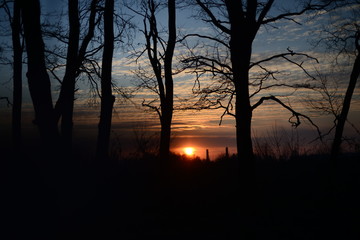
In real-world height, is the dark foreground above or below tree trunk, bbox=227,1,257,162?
below

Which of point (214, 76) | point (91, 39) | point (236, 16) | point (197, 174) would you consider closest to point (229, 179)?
point (197, 174)

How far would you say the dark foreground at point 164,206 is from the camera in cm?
613

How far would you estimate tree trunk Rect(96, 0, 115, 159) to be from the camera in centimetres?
1038

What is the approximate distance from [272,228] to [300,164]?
8435 millimetres

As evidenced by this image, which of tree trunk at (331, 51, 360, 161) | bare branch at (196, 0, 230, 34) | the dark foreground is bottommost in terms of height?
the dark foreground

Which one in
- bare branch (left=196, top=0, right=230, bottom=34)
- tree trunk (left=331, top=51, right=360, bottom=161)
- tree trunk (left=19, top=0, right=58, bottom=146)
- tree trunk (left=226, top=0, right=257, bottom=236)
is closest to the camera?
tree trunk (left=19, top=0, right=58, bottom=146)

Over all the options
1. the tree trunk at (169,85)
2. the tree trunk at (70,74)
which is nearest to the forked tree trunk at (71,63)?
the tree trunk at (70,74)

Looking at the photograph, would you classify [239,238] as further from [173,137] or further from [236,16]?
[173,137]

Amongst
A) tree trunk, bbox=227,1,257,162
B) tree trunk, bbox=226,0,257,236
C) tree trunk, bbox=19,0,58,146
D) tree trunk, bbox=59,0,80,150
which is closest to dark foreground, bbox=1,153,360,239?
tree trunk, bbox=226,0,257,236

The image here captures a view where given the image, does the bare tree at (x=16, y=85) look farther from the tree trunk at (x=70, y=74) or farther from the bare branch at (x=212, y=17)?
the bare branch at (x=212, y=17)

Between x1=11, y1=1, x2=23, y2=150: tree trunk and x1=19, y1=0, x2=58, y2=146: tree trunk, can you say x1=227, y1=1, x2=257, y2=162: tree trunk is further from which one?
x1=11, y1=1, x2=23, y2=150: tree trunk

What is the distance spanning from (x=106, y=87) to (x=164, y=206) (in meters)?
4.85

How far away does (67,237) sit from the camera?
5.86 meters

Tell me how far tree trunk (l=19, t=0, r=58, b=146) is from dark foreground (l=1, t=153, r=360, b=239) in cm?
82
